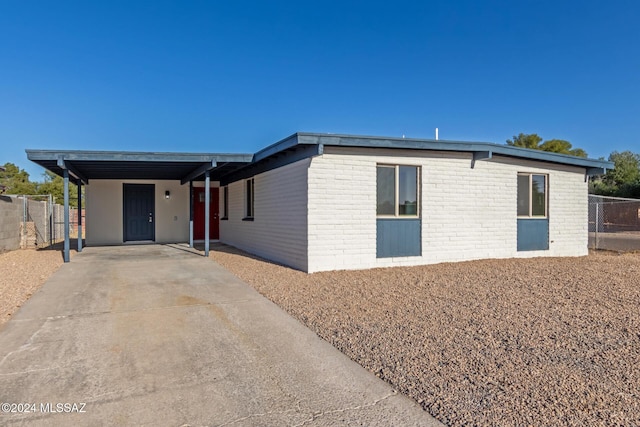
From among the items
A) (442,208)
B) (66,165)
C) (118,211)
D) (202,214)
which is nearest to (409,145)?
(442,208)

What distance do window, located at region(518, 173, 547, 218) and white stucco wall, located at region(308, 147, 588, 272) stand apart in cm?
19

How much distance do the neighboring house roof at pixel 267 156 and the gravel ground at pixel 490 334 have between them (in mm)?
2772

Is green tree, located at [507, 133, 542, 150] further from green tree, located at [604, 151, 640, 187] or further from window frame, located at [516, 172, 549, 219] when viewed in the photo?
window frame, located at [516, 172, 549, 219]

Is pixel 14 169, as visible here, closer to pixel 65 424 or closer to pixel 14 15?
pixel 14 15

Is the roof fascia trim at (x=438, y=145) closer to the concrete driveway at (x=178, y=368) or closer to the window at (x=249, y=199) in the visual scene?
the concrete driveway at (x=178, y=368)

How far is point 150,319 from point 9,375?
1.80 m

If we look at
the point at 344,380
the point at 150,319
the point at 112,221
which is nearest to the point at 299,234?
the point at 150,319

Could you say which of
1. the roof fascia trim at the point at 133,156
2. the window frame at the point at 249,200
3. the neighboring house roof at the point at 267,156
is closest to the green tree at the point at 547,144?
the neighboring house roof at the point at 267,156

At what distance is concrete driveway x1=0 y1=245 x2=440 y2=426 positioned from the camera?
2.75 metres

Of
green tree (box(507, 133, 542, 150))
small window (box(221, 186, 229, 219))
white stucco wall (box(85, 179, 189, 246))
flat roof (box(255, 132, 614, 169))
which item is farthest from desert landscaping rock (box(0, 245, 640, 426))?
green tree (box(507, 133, 542, 150))

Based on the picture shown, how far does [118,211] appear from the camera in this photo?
15117mm

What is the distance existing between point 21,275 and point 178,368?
6.63 meters

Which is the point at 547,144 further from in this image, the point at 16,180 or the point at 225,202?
the point at 16,180

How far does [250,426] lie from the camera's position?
8.50 ft
